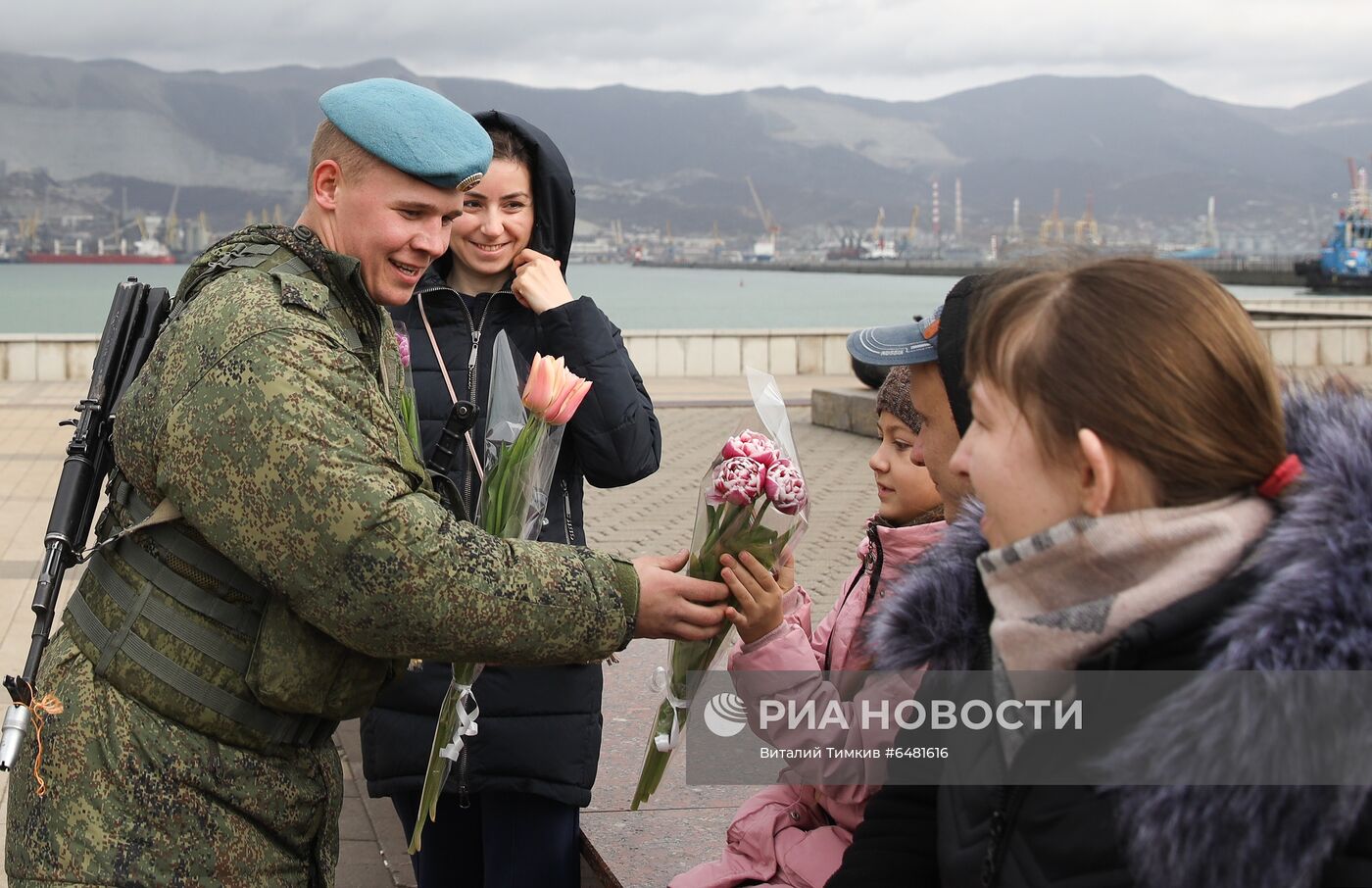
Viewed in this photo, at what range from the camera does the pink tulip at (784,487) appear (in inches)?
96.3

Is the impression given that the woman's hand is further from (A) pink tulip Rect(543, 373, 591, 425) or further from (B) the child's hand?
(B) the child's hand

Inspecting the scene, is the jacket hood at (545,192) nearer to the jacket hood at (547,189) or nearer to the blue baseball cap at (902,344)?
the jacket hood at (547,189)

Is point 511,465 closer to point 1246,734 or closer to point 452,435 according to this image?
point 452,435

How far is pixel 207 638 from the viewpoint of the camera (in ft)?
6.99

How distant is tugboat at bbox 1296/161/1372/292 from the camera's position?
70312 millimetres

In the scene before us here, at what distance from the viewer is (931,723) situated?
1995 millimetres

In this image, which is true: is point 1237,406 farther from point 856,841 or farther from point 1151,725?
point 856,841

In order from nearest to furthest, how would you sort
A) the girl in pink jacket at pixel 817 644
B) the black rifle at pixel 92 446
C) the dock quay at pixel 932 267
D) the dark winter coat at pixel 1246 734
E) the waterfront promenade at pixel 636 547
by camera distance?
the dark winter coat at pixel 1246 734 < the black rifle at pixel 92 446 < the girl in pink jacket at pixel 817 644 < the waterfront promenade at pixel 636 547 < the dock quay at pixel 932 267

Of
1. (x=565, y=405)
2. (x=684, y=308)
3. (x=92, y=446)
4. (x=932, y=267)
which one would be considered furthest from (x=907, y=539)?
(x=932, y=267)

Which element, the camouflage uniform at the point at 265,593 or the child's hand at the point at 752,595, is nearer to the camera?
the camouflage uniform at the point at 265,593

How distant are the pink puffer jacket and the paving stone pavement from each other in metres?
0.39

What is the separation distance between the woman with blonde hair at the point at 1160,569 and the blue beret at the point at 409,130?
0.96 meters

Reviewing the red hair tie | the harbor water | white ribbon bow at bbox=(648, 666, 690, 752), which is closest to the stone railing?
the harbor water

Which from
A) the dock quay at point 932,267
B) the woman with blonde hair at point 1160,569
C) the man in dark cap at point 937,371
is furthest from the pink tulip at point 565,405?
the dock quay at point 932,267
